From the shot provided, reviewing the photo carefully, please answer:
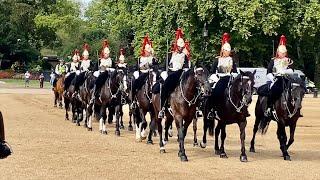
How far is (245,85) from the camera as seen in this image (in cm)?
1692

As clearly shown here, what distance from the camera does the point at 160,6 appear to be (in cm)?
6322

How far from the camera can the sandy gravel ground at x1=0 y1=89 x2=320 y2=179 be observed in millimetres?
13836

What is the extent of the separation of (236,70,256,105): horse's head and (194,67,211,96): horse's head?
93cm

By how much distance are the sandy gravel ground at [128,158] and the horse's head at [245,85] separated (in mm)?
1538

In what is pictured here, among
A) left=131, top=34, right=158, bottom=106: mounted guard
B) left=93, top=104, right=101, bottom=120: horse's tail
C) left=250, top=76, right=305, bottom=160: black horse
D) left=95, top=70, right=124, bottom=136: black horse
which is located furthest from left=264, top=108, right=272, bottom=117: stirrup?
left=93, top=104, right=101, bottom=120: horse's tail

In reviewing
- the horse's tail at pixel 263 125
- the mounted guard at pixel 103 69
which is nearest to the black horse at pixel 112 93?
the mounted guard at pixel 103 69

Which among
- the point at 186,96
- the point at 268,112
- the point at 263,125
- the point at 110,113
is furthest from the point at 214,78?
the point at 110,113

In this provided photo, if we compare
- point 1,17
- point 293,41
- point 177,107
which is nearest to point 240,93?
point 177,107

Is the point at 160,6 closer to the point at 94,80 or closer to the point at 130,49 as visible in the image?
the point at 130,49

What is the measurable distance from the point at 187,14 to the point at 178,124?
44681mm

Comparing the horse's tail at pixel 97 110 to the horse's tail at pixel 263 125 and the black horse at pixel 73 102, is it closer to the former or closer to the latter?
the black horse at pixel 73 102

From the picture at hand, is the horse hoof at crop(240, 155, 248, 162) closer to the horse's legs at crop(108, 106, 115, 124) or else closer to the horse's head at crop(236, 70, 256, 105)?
the horse's head at crop(236, 70, 256, 105)

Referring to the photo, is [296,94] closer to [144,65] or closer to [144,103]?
[144,103]

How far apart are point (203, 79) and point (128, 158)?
2.63 metres
